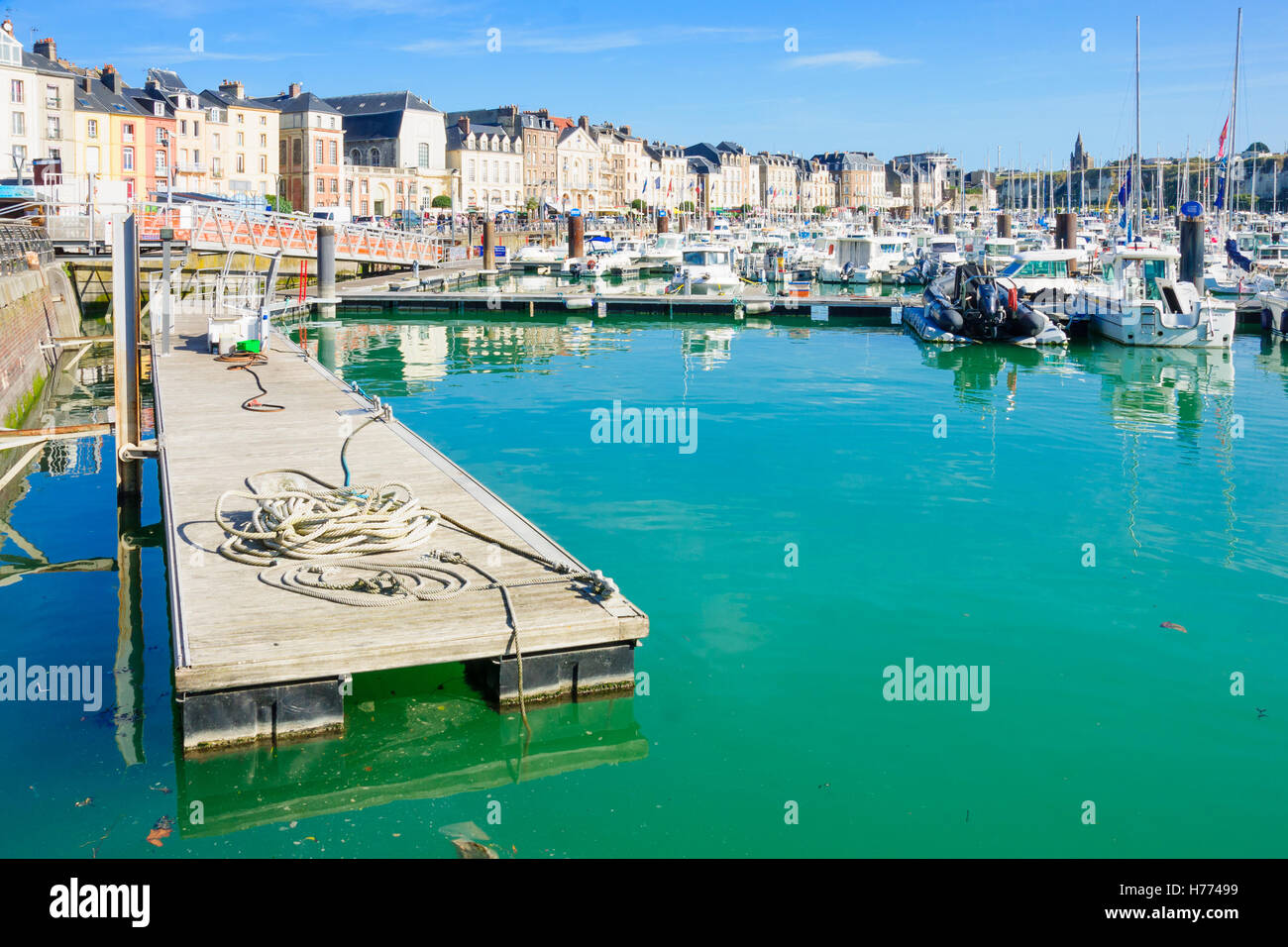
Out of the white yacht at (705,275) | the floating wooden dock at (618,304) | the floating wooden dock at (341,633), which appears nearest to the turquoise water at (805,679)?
the floating wooden dock at (341,633)

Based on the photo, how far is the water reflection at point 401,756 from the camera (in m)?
7.28

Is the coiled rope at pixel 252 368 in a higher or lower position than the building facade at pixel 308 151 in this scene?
lower

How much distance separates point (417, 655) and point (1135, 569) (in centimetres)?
765

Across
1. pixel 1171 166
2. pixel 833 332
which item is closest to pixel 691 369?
pixel 833 332

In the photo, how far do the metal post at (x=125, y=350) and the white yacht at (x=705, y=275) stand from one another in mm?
30550

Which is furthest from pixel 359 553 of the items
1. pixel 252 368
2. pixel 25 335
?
pixel 25 335

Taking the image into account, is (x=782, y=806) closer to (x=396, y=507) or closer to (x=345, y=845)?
(x=345, y=845)

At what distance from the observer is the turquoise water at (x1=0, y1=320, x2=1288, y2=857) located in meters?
7.14

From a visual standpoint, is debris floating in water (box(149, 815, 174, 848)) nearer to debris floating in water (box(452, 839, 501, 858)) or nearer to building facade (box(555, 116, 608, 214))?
debris floating in water (box(452, 839, 501, 858))

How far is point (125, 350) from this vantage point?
13.9m

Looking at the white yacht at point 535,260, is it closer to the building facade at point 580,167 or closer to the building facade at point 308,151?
the building facade at point 308,151

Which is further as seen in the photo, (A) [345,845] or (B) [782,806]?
(B) [782,806]

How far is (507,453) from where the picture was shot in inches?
699

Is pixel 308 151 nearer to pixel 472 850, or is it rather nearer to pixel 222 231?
pixel 222 231
